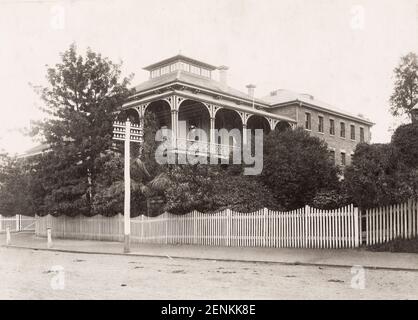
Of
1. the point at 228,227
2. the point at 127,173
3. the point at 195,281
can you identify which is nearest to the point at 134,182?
the point at 127,173

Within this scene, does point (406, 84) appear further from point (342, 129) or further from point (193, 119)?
point (193, 119)

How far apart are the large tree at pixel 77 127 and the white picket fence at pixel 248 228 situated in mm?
2498

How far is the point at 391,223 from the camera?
1421 cm

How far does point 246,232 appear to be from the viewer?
17.5 meters

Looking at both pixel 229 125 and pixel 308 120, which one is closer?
pixel 229 125

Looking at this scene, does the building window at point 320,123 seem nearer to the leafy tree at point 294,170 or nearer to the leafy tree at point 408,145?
the leafy tree at point 294,170

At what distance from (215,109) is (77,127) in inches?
300

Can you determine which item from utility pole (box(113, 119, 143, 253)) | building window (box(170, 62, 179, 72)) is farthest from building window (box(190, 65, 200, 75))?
utility pole (box(113, 119, 143, 253))

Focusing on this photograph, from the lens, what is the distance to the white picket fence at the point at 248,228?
15.1 meters

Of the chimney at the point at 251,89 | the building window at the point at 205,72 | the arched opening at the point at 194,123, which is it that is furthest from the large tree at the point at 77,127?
the chimney at the point at 251,89

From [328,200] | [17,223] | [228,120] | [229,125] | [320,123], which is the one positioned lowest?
[17,223]

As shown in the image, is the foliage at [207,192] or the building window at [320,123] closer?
the foliage at [207,192]

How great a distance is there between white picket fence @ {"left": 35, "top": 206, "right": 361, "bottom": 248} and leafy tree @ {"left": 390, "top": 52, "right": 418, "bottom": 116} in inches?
1167

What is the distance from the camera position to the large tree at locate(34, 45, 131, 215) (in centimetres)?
2483
